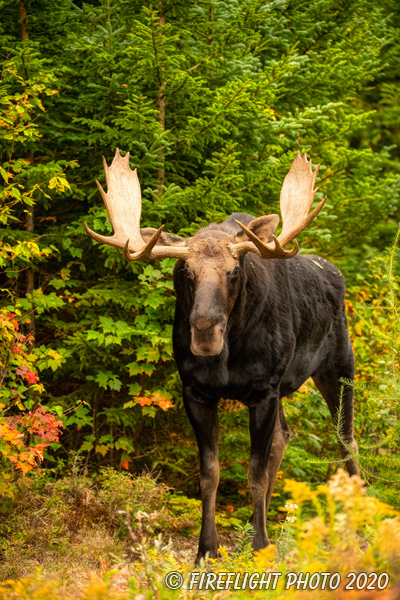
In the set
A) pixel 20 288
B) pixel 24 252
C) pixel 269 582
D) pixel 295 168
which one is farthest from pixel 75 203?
pixel 269 582

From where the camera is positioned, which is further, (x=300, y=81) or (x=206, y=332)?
(x=300, y=81)

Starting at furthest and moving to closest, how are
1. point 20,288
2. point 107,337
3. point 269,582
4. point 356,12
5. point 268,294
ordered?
point 356,12, point 20,288, point 107,337, point 268,294, point 269,582

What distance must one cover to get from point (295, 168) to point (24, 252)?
2.38 meters

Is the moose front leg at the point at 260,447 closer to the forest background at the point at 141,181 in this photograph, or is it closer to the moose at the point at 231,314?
the moose at the point at 231,314

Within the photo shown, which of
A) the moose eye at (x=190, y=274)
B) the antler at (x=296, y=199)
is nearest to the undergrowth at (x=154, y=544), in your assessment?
the moose eye at (x=190, y=274)

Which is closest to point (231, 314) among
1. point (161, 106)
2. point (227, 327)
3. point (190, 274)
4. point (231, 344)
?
point (227, 327)

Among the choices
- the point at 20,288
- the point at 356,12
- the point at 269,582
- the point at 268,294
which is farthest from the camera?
the point at 356,12

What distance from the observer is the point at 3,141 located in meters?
6.24

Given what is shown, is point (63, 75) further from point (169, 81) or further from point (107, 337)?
point (107, 337)

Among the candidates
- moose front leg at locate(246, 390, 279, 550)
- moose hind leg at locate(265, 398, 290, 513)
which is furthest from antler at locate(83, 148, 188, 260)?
moose hind leg at locate(265, 398, 290, 513)

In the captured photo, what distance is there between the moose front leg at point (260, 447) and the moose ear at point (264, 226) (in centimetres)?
119

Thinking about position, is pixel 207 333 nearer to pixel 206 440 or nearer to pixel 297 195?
pixel 206 440

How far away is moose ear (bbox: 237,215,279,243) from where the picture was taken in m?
4.96

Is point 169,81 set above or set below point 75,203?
above
